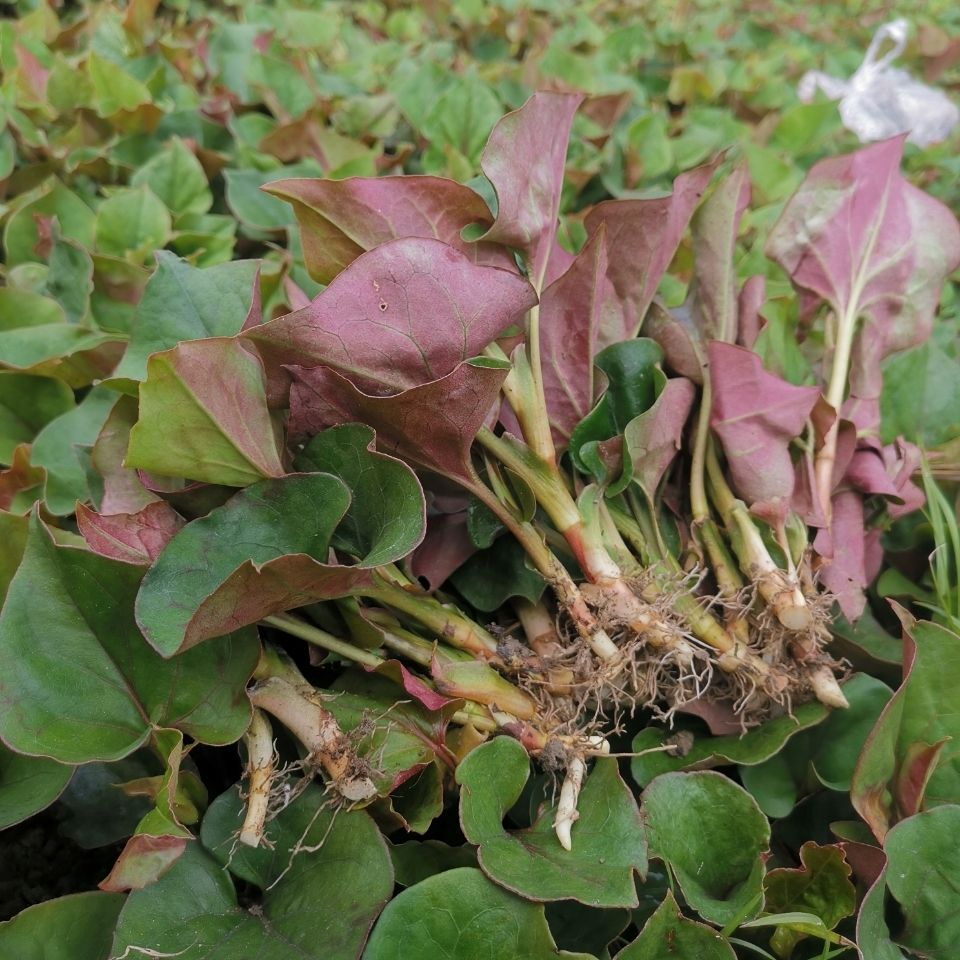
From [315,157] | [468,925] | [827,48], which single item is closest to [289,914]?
[468,925]

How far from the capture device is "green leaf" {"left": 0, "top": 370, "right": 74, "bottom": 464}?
3.20 feet

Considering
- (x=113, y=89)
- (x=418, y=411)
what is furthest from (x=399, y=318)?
(x=113, y=89)

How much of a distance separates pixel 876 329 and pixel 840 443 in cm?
19

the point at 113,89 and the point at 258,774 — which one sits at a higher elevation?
the point at 113,89

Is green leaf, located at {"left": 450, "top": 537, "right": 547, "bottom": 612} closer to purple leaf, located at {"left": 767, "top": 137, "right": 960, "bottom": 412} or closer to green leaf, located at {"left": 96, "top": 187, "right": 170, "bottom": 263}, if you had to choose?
purple leaf, located at {"left": 767, "top": 137, "right": 960, "bottom": 412}

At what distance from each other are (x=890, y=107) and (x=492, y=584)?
1712 mm

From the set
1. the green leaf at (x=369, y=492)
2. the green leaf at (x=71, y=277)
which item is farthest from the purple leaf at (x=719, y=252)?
the green leaf at (x=71, y=277)

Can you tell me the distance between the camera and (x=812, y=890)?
26.9 inches

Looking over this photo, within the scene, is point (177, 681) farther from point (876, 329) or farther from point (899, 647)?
point (876, 329)

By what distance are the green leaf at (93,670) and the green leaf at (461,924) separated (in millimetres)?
182

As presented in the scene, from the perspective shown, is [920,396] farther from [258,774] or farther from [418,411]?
[258,774]

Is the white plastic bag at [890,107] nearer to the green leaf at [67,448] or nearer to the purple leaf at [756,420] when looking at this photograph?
the purple leaf at [756,420]

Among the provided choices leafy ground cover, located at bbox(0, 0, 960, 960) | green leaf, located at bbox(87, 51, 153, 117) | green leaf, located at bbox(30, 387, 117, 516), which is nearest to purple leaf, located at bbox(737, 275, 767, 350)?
leafy ground cover, located at bbox(0, 0, 960, 960)

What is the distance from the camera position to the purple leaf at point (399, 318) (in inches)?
24.5
